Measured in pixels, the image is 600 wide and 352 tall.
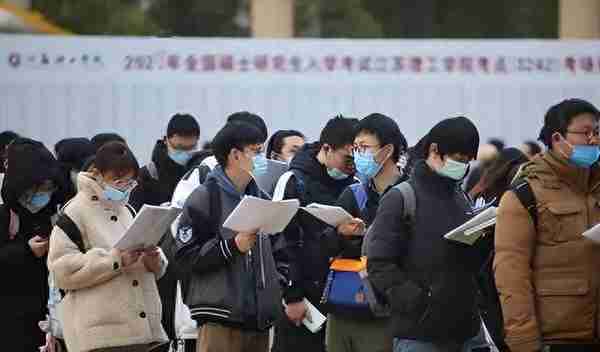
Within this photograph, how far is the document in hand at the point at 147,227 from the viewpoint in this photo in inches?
349

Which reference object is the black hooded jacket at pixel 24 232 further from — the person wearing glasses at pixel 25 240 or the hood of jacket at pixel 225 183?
the hood of jacket at pixel 225 183

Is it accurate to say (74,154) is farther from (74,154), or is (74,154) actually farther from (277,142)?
(277,142)

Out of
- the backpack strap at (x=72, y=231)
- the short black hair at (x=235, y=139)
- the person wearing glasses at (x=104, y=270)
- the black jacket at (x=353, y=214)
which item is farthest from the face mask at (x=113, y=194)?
the black jacket at (x=353, y=214)

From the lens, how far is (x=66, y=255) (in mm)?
9172

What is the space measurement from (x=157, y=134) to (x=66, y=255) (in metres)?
9.71

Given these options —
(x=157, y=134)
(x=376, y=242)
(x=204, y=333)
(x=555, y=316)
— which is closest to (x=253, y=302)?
(x=204, y=333)

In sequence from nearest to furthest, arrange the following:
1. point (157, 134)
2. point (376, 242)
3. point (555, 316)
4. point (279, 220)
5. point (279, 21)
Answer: point (555, 316) → point (376, 242) → point (279, 220) → point (157, 134) → point (279, 21)

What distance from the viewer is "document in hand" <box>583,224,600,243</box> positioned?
25.1ft

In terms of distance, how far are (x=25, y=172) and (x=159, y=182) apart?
2.59 metres

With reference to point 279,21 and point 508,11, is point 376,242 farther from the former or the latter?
point 508,11

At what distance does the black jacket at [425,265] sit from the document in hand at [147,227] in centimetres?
124

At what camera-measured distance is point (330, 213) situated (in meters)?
9.25

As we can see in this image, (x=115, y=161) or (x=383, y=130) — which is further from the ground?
(x=383, y=130)

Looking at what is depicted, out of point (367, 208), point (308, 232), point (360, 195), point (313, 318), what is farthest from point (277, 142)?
point (367, 208)
